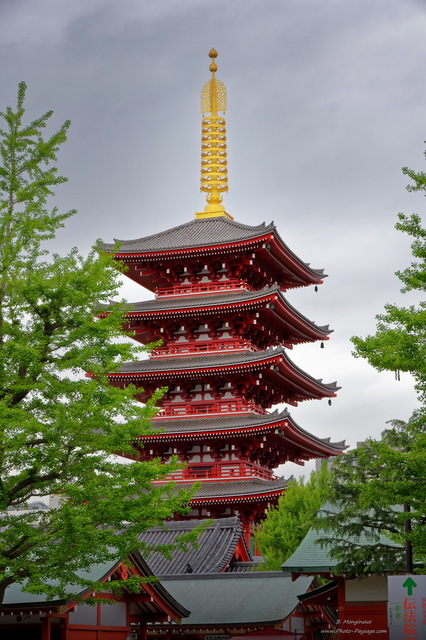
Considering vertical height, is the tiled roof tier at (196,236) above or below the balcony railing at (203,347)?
above

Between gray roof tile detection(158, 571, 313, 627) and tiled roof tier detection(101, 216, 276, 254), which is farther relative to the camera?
tiled roof tier detection(101, 216, 276, 254)

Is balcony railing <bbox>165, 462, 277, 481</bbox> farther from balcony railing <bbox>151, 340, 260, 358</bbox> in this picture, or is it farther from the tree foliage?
the tree foliage

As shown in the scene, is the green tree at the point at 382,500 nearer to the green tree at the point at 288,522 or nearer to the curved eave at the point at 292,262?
the green tree at the point at 288,522

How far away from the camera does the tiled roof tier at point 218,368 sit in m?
44.9

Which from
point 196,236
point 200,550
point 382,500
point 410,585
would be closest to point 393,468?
point 382,500

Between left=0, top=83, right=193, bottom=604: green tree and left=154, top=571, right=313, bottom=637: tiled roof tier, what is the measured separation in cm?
876

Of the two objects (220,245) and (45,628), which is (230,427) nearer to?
(220,245)

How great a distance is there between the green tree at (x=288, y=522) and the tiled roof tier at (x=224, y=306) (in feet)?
27.0

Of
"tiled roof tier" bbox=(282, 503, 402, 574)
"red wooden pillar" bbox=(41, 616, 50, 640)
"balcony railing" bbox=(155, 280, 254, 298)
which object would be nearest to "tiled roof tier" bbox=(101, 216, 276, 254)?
"balcony railing" bbox=(155, 280, 254, 298)

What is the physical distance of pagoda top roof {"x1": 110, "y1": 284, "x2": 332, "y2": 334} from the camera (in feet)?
148

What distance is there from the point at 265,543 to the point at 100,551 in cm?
1890

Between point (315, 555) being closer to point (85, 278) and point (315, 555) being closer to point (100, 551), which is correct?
point (100, 551)

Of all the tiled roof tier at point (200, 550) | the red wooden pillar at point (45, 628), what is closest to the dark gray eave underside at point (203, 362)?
the tiled roof tier at point (200, 550)

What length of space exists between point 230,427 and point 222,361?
126 inches
